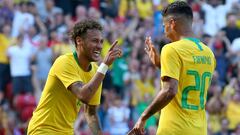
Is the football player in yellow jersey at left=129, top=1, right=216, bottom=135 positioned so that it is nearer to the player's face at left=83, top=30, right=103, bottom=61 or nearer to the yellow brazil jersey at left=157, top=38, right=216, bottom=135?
the yellow brazil jersey at left=157, top=38, right=216, bottom=135

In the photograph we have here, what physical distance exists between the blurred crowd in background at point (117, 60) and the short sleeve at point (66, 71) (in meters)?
7.55

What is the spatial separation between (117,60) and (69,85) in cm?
954

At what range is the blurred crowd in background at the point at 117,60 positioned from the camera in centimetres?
1764

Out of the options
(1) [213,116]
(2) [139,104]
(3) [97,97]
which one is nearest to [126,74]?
(2) [139,104]

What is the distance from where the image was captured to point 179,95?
28.3 feet

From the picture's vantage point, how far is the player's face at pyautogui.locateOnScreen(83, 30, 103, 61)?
933 cm

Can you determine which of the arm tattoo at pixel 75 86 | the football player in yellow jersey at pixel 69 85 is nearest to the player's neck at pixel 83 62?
the football player in yellow jersey at pixel 69 85

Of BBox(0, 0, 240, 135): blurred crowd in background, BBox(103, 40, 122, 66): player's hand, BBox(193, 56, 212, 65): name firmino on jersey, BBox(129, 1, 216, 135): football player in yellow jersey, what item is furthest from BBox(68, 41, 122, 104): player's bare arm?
BBox(0, 0, 240, 135): blurred crowd in background

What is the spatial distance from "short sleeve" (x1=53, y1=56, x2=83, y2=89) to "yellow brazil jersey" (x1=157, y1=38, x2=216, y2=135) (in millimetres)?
1124

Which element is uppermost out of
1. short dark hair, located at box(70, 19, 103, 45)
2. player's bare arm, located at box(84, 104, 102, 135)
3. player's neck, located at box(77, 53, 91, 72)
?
short dark hair, located at box(70, 19, 103, 45)

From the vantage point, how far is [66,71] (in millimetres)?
9172

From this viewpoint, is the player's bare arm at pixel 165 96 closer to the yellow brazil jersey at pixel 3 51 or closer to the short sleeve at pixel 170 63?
the short sleeve at pixel 170 63

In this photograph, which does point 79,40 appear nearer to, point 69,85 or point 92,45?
point 92,45

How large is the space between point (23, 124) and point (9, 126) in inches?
14.4
